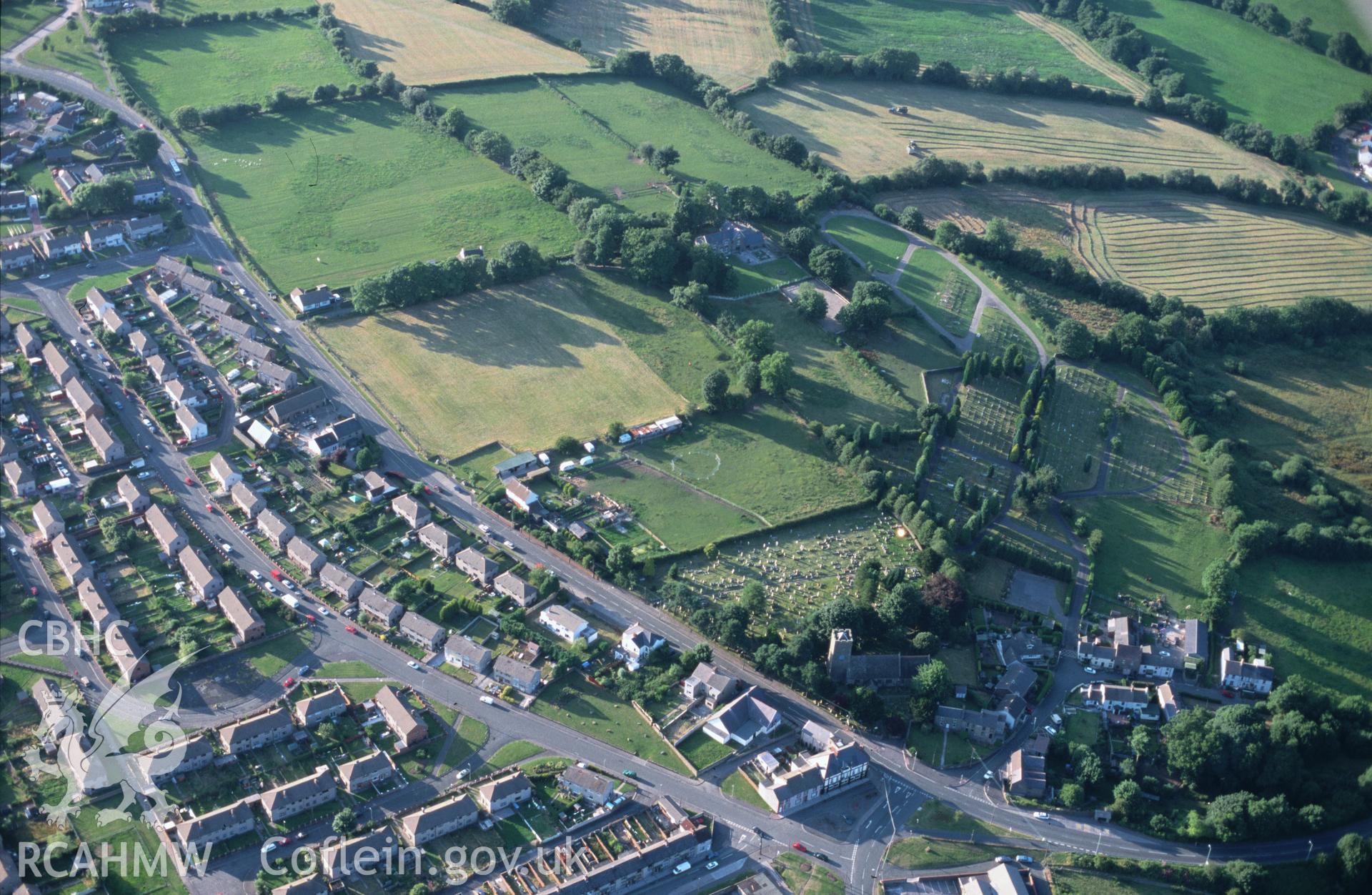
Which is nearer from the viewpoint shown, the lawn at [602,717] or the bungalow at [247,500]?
the lawn at [602,717]

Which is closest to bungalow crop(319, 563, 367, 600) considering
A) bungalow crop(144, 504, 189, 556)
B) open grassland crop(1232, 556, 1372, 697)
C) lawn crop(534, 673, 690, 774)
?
bungalow crop(144, 504, 189, 556)

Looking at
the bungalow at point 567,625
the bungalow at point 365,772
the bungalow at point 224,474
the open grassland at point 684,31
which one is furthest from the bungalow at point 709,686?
the open grassland at point 684,31

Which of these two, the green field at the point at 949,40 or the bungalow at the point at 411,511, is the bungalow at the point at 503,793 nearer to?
the bungalow at the point at 411,511

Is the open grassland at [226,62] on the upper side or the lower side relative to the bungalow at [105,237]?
upper

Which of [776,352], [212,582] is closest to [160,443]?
[212,582]

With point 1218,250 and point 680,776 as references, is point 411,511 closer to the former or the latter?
point 680,776

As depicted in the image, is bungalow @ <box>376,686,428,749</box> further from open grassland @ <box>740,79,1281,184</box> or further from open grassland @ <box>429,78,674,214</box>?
open grassland @ <box>740,79,1281,184</box>
